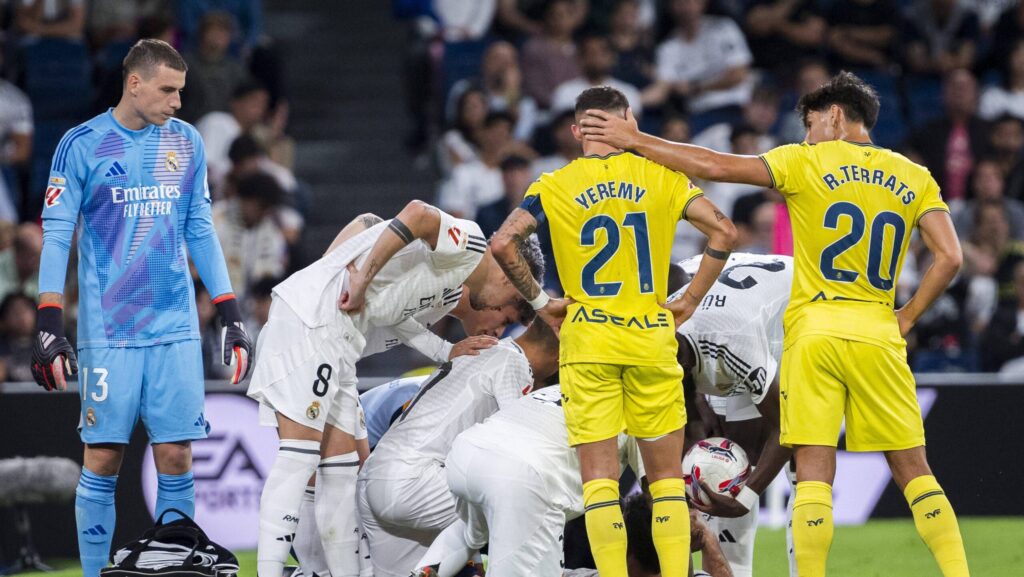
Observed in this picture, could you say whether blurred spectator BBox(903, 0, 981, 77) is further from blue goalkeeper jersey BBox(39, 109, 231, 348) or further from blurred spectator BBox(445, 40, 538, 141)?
blue goalkeeper jersey BBox(39, 109, 231, 348)

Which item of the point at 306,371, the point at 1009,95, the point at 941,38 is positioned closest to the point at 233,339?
the point at 306,371

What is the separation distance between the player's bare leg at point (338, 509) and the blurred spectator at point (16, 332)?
13.8 ft

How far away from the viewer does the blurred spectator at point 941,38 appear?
514 inches

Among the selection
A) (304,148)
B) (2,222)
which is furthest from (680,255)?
(2,222)

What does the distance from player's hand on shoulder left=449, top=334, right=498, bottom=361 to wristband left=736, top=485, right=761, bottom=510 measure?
1.28 metres

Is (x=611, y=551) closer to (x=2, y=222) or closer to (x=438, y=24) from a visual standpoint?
(x=2, y=222)

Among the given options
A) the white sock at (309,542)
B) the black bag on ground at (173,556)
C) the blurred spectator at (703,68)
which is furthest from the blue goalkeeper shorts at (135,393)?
the blurred spectator at (703,68)

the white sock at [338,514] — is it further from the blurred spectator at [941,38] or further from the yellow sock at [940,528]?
the blurred spectator at [941,38]

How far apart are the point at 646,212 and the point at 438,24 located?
24.1 ft

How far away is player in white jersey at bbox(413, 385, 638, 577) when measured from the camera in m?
5.37

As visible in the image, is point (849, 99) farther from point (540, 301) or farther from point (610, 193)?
point (540, 301)

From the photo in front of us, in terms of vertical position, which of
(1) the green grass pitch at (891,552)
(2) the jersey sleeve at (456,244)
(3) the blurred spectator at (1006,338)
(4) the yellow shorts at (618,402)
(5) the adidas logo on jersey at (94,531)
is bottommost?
(1) the green grass pitch at (891,552)

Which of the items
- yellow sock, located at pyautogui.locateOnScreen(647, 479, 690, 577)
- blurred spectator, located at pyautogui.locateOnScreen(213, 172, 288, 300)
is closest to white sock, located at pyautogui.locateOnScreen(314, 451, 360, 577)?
yellow sock, located at pyautogui.locateOnScreen(647, 479, 690, 577)

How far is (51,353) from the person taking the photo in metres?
5.61
